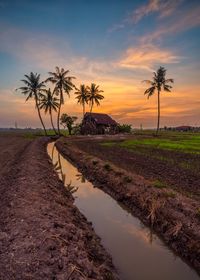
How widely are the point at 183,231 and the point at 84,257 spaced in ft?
10.2

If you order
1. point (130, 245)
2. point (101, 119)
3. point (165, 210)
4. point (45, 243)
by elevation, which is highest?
point (101, 119)

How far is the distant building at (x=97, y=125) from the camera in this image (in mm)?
69875

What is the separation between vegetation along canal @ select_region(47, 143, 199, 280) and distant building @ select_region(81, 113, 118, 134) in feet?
188

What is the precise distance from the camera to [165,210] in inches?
359

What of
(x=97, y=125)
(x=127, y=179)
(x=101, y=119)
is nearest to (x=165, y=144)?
(x=127, y=179)

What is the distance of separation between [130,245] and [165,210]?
1.85 metres

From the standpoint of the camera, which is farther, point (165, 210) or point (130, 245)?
point (165, 210)

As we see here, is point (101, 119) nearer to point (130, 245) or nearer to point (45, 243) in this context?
point (130, 245)

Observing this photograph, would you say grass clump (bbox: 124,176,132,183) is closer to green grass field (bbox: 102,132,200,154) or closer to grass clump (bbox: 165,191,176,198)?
grass clump (bbox: 165,191,176,198)

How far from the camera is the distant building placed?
69875mm

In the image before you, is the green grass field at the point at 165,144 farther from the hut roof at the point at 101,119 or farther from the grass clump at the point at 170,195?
the hut roof at the point at 101,119

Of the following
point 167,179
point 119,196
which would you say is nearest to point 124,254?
point 119,196

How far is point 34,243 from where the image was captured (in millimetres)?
6230

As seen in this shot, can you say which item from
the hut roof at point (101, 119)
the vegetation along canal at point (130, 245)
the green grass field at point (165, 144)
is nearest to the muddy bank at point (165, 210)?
the vegetation along canal at point (130, 245)
